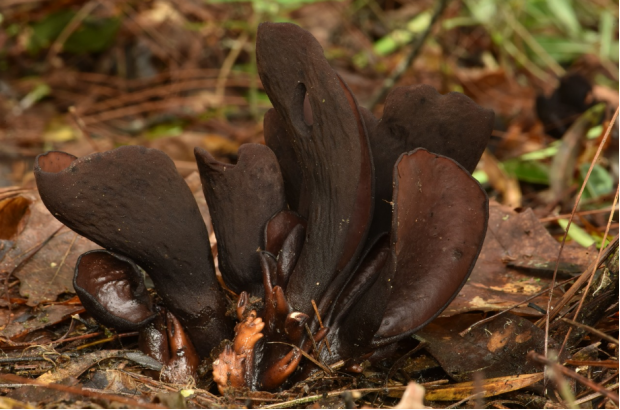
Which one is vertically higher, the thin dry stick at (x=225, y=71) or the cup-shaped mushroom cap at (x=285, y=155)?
the cup-shaped mushroom cap at (x=285, y=155)

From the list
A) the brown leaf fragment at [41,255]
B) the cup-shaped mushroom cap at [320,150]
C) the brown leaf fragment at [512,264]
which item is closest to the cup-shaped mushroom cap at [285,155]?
the cup-shaped mushroom cap at [320,150]

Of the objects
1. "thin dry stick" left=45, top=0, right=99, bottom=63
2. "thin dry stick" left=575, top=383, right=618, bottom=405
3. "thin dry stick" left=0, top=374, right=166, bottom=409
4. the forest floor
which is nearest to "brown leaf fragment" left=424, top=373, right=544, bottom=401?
the forest floor

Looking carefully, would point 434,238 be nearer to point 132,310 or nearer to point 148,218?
point 148,218

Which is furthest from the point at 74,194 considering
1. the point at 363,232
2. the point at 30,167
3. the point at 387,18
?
the point at 387,18

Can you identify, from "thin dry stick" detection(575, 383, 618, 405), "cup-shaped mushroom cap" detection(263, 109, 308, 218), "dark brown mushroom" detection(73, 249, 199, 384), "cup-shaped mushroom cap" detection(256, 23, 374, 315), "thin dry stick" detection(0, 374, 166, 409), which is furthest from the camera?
"cup-shaped mushroom cap" detection(263, 109, 308, 218)

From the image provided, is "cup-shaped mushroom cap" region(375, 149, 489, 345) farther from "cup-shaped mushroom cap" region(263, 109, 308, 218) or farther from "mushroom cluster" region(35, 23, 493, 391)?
"cup-shaped mushroom cap" region(263, 109, 308, 218)

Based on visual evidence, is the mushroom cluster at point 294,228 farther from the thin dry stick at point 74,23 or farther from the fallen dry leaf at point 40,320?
the thin dry stick at point 74,23

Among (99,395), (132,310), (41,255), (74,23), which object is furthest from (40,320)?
(74,23)
